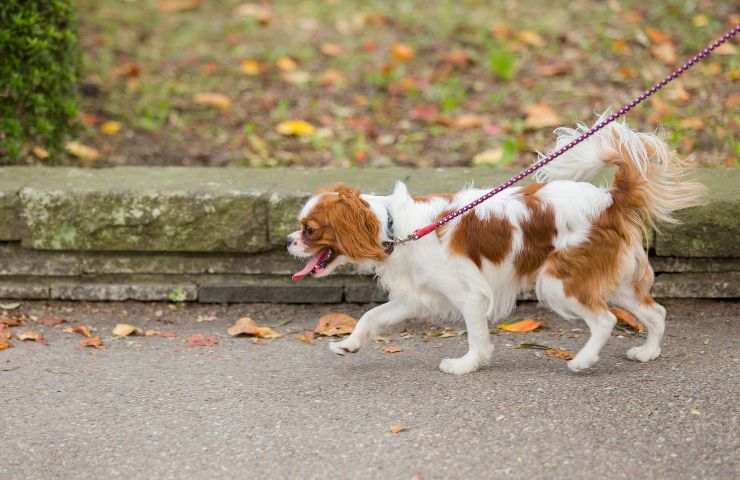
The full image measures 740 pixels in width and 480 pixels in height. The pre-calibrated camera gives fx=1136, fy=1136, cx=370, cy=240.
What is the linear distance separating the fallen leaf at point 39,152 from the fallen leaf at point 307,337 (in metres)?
2.49

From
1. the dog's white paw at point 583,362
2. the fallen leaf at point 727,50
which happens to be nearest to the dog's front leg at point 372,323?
the dog's white paw at point 583,362

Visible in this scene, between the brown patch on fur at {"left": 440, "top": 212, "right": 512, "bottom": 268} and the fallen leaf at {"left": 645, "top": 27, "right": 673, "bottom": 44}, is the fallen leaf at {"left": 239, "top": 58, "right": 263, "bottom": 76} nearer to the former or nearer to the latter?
the fallen leaf at {"left": 645, "top": 27, "right": 673, "bottom": 44}

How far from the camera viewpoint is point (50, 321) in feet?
19.4

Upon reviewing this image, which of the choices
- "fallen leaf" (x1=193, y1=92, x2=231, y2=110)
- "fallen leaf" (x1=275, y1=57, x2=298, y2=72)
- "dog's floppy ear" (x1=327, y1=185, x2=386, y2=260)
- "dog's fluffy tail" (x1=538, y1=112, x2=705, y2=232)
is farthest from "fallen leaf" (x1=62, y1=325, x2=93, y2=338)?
"fallen leaf" (x1=275, y1=57, x2=298, y2=72)

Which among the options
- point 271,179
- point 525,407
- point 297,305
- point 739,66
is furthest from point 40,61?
point 739,66

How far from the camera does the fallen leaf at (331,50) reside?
30.2 feet

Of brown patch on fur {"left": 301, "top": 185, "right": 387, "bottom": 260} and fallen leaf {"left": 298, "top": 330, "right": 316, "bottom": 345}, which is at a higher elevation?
brown patch on fur {"left": 301, "top": 185, "right": 387, "bottom": 260}

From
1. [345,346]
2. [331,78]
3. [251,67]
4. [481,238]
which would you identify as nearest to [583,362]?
[481,238]

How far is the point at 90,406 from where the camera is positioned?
475cm

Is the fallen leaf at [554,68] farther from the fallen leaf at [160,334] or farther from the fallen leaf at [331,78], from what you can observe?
the fallen leaf at [160,334]

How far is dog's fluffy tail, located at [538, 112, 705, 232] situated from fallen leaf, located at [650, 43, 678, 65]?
3816 millimetres

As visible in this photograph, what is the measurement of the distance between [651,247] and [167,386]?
8.28 feet

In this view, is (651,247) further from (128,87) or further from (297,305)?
(128,87)

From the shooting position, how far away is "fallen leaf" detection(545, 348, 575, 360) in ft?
17.2
